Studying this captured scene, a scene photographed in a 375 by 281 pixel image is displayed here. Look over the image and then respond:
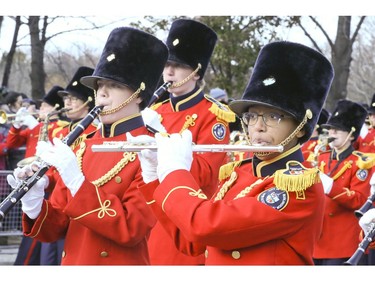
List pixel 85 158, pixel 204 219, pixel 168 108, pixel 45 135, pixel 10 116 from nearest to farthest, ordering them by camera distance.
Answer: pixel 204 219, pixel 85 158, pixel 168 108, pixel 45 135, pixel 10 116

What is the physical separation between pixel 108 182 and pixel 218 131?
175cm

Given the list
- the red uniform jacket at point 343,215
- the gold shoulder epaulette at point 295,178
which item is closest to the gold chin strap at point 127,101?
the gold shoulder epaulette at point 295,178

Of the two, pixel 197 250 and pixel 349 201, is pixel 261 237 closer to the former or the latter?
Result: pixel 197 250

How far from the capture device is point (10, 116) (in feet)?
34.9

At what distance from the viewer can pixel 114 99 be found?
4727mm

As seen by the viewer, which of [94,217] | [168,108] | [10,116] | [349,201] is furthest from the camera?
[10,116]

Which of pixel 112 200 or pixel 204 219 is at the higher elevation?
pixel 204 219

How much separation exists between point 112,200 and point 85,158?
0.49 metres

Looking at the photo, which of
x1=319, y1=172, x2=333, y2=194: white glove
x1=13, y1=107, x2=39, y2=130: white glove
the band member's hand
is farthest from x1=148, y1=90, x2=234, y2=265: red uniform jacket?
x1=13, y1=107, x2=39, y2=130: white glove

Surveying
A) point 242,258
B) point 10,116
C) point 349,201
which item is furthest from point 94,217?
point 10,116

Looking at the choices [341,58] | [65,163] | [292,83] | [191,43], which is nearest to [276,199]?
[292,83]

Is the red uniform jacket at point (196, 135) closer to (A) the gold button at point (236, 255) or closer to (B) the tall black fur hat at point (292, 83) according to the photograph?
(B) the tall black fur hat at point (292, 83)

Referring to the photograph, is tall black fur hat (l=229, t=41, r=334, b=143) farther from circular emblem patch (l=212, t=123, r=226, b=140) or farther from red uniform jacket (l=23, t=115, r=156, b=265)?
circular emblem patch (l=212, t=123, r=226, b=140)

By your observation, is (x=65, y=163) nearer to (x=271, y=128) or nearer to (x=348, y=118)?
(x=271, y=128)
